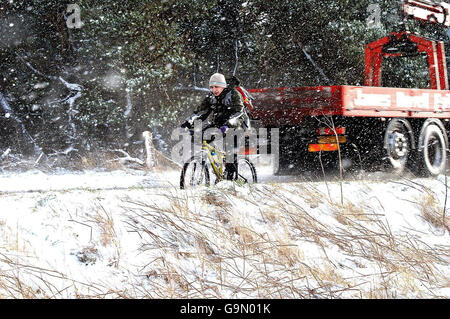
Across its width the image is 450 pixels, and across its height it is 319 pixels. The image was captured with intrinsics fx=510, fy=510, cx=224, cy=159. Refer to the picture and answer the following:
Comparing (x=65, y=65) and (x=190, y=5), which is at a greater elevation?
(x=190, y=5)

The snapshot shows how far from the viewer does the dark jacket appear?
7.13 m

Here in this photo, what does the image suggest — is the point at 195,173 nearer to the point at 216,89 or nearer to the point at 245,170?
the point at 216,89

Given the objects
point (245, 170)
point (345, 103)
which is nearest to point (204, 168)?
point (245, 170)

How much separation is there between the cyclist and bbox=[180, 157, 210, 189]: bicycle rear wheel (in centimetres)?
52

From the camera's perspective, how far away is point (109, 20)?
49.5 feet

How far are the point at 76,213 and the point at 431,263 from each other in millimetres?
3273

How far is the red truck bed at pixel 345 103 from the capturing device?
8.98 metres

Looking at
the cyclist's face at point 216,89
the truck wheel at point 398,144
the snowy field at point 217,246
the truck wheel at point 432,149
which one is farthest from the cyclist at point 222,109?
the truck wheel at point 432,149

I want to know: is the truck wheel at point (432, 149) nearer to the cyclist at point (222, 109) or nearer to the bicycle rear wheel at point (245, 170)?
the bicycle rear wheel at point (245, 170)

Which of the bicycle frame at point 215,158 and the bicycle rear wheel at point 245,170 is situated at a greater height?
the bicycle frame at point 215,158

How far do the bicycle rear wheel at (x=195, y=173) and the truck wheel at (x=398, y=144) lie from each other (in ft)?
14.0
